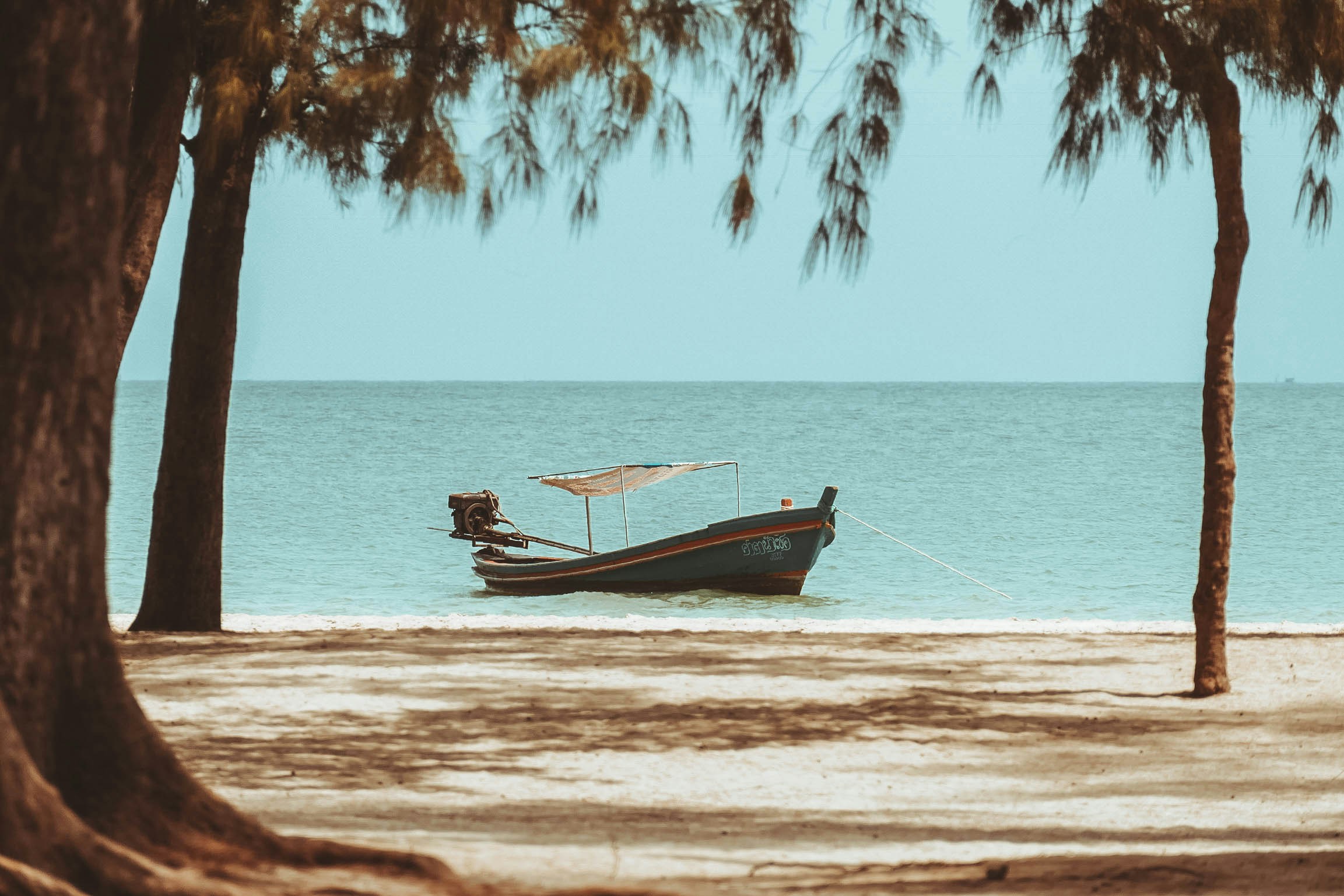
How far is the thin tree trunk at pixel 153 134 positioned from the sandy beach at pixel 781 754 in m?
2.55

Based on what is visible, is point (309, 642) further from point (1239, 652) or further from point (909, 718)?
point (1239, 652)

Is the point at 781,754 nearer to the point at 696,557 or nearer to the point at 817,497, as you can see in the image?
the point at 696,557

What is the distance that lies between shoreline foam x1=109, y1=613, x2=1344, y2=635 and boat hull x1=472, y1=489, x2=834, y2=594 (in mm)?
6280

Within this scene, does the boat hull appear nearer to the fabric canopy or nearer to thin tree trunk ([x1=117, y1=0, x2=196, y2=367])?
the fabric canopy

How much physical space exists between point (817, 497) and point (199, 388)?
1576 inches

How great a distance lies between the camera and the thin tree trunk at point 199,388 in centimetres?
1024

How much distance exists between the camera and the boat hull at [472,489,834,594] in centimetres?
2022

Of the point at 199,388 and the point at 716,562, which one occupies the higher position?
the point at 199,388

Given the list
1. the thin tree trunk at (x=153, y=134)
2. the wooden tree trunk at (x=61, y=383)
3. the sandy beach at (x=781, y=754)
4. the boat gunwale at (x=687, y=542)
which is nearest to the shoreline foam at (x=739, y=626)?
the sandy beach at (x=781, y=754)

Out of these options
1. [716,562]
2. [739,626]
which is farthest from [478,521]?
[739,626]

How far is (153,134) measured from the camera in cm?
906

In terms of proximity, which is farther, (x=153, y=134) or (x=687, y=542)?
(x=687, y=542)

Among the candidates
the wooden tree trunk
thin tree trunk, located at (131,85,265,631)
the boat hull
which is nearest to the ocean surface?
the boat hull

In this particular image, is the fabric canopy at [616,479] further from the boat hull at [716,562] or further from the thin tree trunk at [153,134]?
the thin tree trunk at [153,134]
